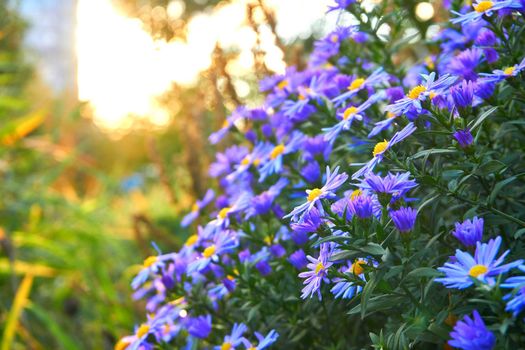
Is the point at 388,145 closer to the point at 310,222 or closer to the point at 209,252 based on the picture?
the point at 310,222

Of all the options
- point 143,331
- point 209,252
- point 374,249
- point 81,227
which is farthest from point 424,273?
point 81,227

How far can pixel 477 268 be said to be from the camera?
71 cm

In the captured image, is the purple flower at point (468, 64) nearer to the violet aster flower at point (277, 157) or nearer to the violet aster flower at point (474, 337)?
the violet aster flower at point (277, 157)

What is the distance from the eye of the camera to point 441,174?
88cm

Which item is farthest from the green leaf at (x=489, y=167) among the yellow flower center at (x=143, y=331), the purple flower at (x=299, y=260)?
the yellow flower center at (x=143, y=331)

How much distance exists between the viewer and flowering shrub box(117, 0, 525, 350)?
807 millimetres

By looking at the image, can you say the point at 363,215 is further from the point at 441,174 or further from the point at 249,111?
the point at 249,111

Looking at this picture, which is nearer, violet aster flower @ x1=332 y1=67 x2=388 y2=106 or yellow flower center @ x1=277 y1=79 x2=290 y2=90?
violet aster flower @ x1=332 y1=67 x2=388 y2=106

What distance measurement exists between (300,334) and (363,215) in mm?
336

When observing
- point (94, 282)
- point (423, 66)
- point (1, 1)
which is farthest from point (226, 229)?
point (1, 1)

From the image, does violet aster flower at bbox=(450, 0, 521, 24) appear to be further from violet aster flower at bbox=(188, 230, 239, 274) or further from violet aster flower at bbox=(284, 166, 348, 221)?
violet aster flower at bbox=(188, 230, 239, 274)

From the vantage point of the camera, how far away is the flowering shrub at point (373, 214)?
2.65 feet

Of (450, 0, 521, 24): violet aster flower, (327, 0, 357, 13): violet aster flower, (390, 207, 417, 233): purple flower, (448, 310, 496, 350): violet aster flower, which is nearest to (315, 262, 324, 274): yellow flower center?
(390, 207, 417, 233): purple flower

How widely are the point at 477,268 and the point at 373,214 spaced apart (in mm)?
175
